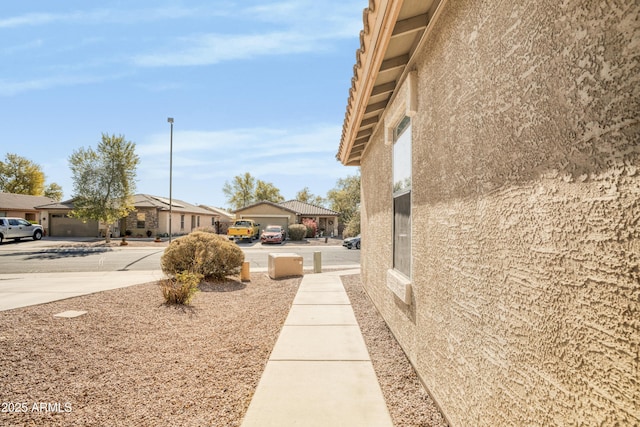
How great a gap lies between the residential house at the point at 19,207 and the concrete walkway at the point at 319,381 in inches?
1603

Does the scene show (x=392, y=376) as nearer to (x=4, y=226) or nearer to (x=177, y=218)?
(x=4, y=226)

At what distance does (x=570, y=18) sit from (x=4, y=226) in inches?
1361

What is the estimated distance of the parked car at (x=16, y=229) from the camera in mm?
25469

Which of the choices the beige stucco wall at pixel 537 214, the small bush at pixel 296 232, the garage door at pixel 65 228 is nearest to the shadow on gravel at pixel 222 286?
the beige stucco wall at pixel 537 214

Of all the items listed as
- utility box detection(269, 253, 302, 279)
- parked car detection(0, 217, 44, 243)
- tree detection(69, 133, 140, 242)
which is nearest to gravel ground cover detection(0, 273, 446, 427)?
utility box detection(269, 253, 302, 279)

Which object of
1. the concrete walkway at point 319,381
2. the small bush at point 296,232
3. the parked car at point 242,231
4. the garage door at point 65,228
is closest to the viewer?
the concrete walkway at point 319,381

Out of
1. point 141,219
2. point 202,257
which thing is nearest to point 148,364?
point 202,257

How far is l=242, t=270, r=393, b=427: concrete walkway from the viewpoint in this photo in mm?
2904

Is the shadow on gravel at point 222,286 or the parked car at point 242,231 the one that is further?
the parked car at point 242,231

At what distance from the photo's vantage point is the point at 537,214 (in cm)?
167

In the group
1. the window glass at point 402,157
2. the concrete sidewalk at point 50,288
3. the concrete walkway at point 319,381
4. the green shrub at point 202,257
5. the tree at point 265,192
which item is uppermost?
the tree at point 265,192

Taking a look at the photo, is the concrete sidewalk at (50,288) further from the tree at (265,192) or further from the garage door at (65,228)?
the tree at (265,192)

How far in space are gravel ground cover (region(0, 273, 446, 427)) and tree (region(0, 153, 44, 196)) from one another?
62437 millimetres

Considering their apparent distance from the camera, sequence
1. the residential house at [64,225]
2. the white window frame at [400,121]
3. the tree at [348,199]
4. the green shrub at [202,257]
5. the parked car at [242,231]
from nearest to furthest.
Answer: the white window frame at [400,121], the green shrub at [202,257], the parked car at [242,231], the residential house at [64,225], the tree at [348,199]
